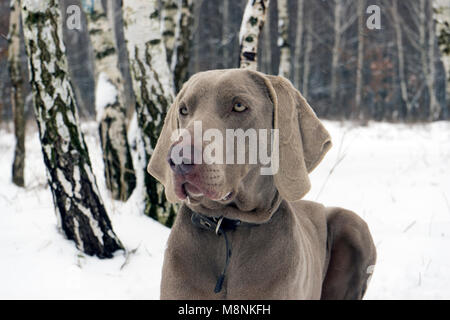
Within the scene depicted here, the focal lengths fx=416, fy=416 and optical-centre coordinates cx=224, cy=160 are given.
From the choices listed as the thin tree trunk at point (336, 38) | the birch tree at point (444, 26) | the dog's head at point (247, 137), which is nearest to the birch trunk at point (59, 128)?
the dog's head at point (247, 137)

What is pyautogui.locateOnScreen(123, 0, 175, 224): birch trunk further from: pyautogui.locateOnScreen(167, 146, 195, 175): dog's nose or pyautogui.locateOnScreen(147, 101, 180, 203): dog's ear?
pyautogui.locateOnScreen(167, 146, 195, 175): dog's nose

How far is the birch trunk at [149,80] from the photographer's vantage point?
12.6ft

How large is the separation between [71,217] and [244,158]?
182cm

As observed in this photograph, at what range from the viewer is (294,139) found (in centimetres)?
201

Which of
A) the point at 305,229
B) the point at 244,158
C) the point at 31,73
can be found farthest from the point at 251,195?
the point at 31,73

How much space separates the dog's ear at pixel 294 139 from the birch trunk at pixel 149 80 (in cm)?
193

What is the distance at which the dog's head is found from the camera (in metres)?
1.81

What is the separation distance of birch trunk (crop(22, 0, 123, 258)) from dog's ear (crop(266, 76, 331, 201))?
171cm

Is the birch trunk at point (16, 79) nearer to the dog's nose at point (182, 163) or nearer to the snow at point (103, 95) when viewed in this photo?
the snow at point (103, 95)

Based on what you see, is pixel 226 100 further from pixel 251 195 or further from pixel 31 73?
pixel 31 73

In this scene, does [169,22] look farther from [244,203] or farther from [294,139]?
[244,203]

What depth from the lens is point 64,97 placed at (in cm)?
310
